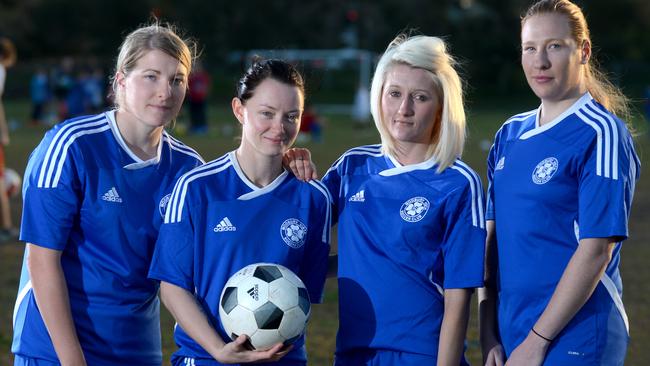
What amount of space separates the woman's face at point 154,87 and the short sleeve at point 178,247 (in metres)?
0.35

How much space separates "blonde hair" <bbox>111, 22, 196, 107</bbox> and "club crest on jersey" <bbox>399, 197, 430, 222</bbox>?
105cm

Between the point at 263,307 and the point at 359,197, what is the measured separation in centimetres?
65

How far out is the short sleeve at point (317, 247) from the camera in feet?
12.7

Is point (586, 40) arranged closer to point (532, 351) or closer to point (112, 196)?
point (532, 351)

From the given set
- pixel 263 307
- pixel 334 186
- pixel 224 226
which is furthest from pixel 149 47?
pixel 263 307

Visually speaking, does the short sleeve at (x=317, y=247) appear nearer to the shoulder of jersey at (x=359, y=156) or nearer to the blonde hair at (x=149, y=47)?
the shoulder of jersey at (x=359, y=156)

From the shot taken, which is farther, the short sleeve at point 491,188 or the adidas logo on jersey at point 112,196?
the short sleeve at point 491,188

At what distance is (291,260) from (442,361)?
2.23ft

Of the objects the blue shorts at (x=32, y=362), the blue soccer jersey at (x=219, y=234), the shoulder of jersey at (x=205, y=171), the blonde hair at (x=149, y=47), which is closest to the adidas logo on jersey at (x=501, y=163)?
the blue soccer jersey at (x=219, y=234)

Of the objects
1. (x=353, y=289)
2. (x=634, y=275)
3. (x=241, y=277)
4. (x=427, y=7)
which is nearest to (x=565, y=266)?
(x=353, y=289)

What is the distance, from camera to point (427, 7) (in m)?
52.5

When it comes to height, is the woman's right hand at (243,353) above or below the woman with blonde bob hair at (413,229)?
below

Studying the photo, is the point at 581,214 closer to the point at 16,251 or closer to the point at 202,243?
the point at 202,243

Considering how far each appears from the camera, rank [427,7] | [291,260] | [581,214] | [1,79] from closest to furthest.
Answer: [581,214], [291,260], [1,79], [427,7]
